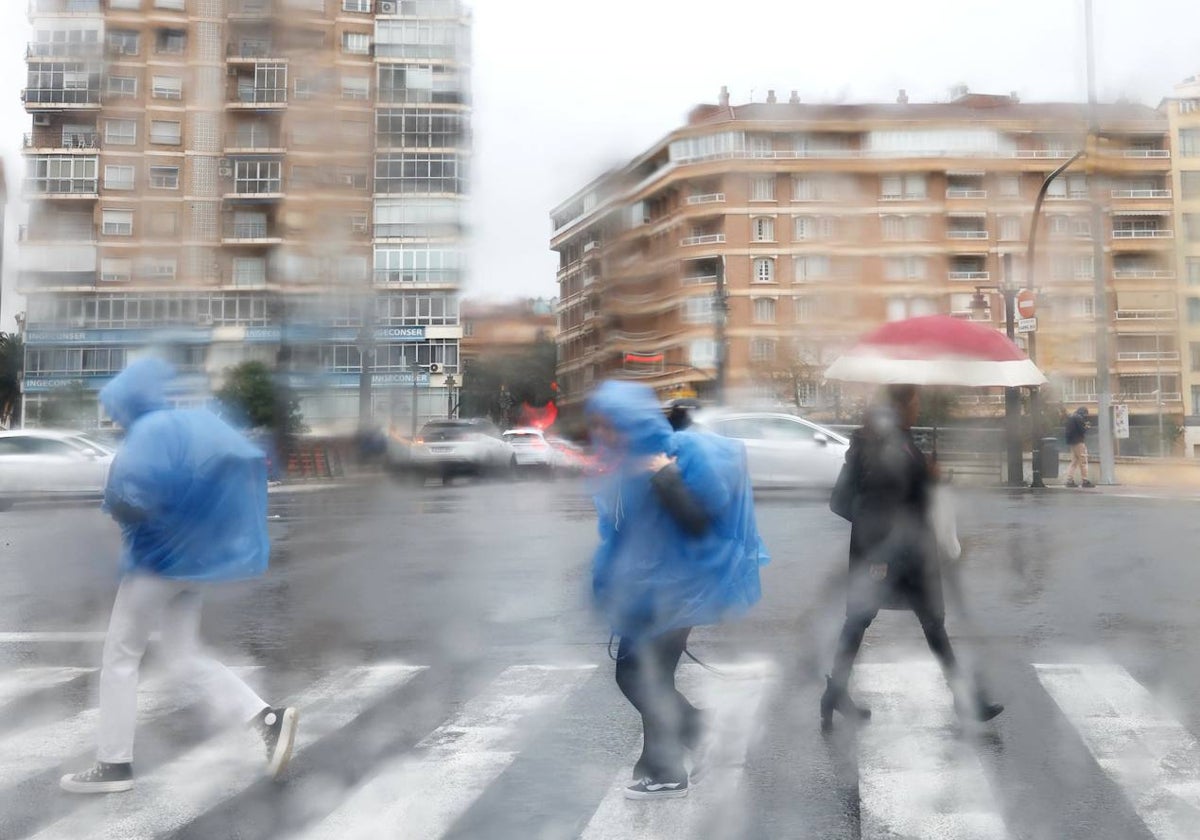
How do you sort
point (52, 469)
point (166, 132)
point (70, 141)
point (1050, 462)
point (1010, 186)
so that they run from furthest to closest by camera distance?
point (52, 469) < point (1050, 462) < point (70, 141) < point (166, 132) < point (1010, 186)

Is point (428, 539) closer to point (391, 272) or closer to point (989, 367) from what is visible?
point (391, 272)

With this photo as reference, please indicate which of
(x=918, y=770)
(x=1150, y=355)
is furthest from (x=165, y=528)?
(x=1150, y=355)

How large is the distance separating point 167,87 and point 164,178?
389 millimetres

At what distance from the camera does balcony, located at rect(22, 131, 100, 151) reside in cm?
558

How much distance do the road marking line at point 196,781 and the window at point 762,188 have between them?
284cm

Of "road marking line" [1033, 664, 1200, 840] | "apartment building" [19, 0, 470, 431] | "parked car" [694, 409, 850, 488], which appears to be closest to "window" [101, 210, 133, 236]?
"apartment building" [19, 0, 470, 431]

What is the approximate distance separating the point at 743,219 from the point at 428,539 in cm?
1043

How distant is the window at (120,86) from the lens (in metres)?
5.46

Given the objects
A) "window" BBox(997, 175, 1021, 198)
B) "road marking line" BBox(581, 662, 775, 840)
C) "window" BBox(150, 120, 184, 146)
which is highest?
"window" BBox(150, 120, 184, 146)

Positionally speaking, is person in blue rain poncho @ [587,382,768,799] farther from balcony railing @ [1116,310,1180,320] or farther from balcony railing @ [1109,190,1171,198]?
balcony railing @ [1109,190,1171,198]

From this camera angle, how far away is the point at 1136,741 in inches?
205

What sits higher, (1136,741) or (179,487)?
(179,487)

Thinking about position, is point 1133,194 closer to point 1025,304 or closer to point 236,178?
point 1025,304

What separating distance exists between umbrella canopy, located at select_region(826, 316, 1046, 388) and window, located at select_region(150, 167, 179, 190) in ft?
9.81
